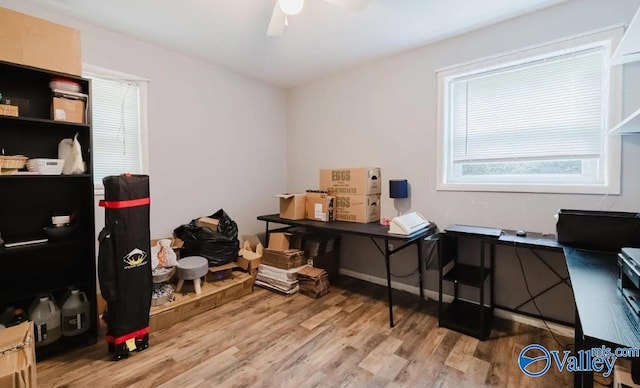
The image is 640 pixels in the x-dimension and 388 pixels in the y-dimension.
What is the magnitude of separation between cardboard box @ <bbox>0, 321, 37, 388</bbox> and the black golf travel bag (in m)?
0.39

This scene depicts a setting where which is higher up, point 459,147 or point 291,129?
point 291,129

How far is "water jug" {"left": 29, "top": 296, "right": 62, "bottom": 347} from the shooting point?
6.08 ft

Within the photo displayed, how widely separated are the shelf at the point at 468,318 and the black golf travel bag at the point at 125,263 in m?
2.29

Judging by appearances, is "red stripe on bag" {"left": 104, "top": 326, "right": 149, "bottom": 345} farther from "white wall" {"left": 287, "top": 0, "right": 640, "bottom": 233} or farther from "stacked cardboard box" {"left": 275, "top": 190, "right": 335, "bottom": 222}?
"white wall" {"left": 287, "top": 0, "right": 640, "bottom": 233}

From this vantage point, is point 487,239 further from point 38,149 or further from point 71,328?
point 38,149

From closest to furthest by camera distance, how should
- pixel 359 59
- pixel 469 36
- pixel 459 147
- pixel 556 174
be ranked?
1. pixel 556 174
2. pixel 469 36
3. pixel 459 147
4. pixel 359 59

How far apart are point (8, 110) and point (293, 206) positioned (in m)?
2.23

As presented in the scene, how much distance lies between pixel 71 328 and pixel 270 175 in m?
2.54

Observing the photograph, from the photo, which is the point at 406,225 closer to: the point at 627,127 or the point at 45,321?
the point at 627,127

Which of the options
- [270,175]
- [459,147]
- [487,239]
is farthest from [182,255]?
[459,147]

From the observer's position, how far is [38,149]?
2.07 meters

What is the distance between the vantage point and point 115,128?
2.67m

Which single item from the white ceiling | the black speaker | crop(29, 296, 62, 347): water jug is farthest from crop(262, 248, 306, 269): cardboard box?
the white ceiling

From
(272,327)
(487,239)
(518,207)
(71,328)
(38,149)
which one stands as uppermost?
(38,149)
